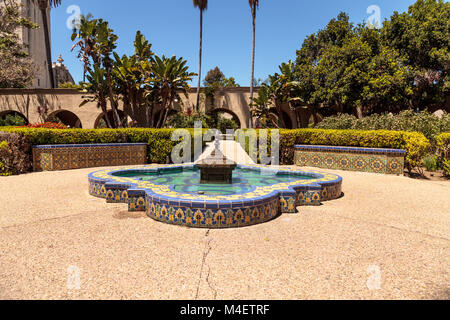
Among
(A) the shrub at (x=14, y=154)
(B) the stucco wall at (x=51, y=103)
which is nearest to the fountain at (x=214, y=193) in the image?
(A) the shrub at (x=14, y=154)

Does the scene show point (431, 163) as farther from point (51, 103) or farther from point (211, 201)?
point (51, 103)

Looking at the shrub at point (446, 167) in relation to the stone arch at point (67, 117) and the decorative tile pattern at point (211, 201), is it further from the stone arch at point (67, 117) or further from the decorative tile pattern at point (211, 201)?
the stone arch at point (67, 117)

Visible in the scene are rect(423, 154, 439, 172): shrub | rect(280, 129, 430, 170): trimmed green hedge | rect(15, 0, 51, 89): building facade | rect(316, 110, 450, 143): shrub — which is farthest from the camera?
rect(15, 0, 51, 89): building facade

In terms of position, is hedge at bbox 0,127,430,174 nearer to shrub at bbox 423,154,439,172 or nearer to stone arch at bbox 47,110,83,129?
shrub at bbox 423,154,439,172

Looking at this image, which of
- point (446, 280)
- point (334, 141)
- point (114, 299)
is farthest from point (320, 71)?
point (114, 299)

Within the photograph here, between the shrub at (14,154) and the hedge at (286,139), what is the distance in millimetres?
386

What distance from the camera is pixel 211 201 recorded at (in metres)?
4.72

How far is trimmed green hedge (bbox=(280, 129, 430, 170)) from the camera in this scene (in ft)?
33.1

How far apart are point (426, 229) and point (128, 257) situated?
4819 millimetres

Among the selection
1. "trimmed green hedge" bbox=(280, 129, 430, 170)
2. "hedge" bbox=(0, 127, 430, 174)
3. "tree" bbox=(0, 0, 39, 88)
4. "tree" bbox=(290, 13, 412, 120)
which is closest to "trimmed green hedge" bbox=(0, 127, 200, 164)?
"hedge" bbox=(0, 127, 430, 174)

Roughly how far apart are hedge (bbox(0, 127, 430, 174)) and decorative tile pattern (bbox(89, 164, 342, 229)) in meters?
5.65

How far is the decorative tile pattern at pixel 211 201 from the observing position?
4.74m

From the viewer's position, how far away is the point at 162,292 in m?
2.74
